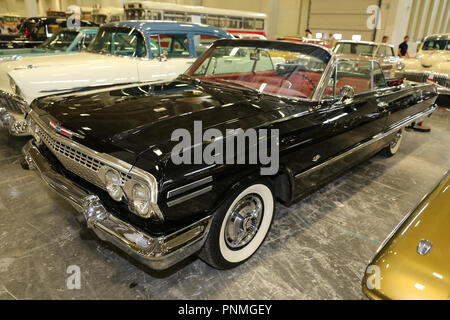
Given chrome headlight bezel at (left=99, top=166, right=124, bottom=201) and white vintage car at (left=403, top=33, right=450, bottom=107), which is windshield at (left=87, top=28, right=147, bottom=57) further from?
white vintage car at (left=403, top=33, right=450, bottom=107)

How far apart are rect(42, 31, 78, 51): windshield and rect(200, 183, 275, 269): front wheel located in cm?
649

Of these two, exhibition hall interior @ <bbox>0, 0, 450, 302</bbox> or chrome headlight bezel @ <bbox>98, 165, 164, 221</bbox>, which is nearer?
chrome headlight bezel @ <bbox>98, 165, 164, 221</bbox>

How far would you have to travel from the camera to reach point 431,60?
820 cm

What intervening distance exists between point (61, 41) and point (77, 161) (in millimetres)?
6432

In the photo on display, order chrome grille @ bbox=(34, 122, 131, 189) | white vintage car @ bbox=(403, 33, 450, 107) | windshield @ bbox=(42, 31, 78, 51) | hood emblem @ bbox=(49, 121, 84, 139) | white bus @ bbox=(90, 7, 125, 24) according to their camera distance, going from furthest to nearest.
Answer: 1. white bus @ bbox=(90, 7, 125, 24)
2. white vintage car @ bbox=(403, 33, 450, 107)
3. windshield @ bbox=(42, 31, 78, 51)
4. hood emblem @ bbox=(49, 121, 84, 139)
5. chrome grille @ bbox=(34, 122, 131, 189)

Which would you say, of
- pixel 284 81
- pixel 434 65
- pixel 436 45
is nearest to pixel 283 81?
pixel 284 81

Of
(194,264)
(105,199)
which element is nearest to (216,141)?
(105,199)

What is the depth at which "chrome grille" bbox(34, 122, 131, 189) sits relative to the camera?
186 cm

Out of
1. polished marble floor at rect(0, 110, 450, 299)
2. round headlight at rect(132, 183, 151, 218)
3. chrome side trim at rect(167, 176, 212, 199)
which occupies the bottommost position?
polished marble floor at rect(0, 110, 450, 299)

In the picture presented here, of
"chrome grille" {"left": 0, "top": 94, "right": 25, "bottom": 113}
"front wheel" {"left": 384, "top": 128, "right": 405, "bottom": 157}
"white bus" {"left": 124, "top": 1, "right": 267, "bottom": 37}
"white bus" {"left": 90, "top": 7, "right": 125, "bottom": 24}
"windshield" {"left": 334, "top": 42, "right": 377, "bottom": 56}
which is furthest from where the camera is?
"white bus" {"left": 90, "top": 7, "right": 125, "bottom": 24}

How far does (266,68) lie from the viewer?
10.7ft

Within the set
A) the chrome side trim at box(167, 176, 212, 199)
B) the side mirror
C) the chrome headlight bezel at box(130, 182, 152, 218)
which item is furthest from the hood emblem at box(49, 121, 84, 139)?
the side mirror

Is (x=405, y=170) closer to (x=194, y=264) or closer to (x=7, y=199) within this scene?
(x=194, y=264)

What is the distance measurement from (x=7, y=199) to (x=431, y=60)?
9531mm
